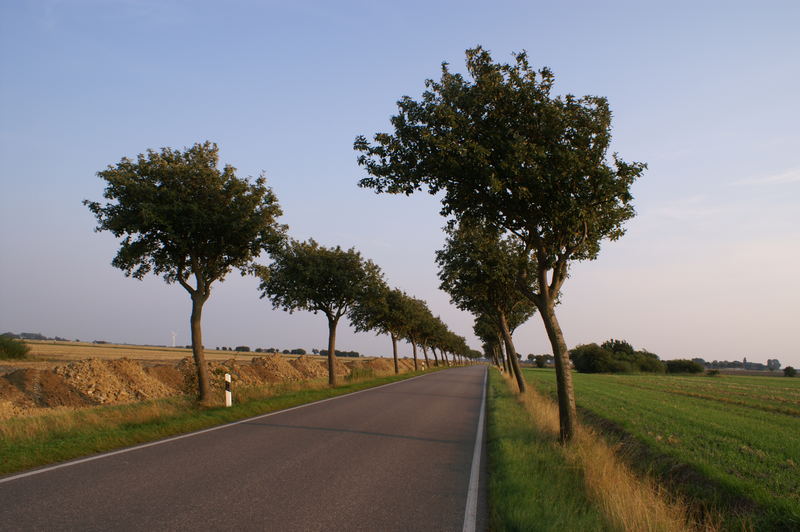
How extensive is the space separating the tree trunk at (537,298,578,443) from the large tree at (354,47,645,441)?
2 centimetres

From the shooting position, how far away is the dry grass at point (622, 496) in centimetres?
530

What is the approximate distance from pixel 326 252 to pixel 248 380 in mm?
10026

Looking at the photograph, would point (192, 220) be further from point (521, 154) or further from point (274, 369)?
point (274, 369)

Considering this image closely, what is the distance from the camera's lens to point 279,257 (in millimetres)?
28266

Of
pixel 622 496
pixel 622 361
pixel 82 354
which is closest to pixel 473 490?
pixel 622 496

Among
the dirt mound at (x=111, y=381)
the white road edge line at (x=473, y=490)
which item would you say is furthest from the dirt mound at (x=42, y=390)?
the white road edge line at (x=473, y=490)

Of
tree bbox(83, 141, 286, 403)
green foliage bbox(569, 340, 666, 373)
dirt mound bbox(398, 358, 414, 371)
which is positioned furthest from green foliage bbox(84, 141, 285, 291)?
green foliage bbox(569, 340, 666, 373)

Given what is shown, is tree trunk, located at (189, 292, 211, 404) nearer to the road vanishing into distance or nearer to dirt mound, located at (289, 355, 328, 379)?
the road vanishing into distance

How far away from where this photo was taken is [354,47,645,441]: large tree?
9961mm

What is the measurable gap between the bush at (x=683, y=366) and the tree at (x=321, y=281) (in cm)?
7806

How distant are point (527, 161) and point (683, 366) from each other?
9231 cm

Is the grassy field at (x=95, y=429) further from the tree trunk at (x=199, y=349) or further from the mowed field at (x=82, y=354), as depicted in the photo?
the mowed field at (x=82, y=354)

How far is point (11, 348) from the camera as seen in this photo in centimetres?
3322

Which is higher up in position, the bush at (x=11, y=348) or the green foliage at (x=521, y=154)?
the green foliage at (x=521, y=154)
